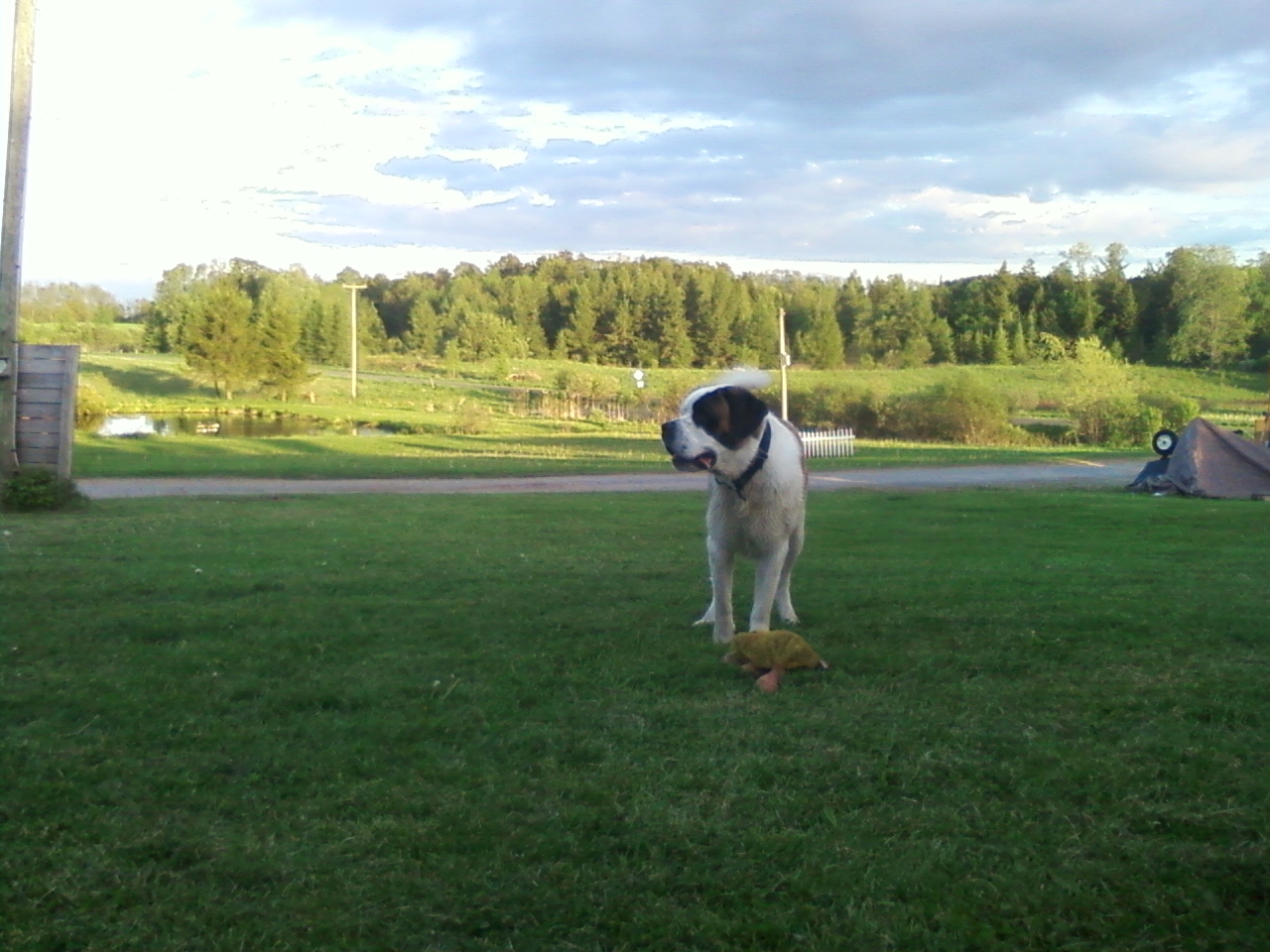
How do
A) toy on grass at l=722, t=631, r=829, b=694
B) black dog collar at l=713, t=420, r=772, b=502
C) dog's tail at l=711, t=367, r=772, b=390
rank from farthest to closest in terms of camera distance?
1. dog's tail at l=711, t=367, r=772, b=390
2. black dog collar at l=713, t=420, r=772, b=502
3. toy on grass at l=722, t=631, r=829, b=694

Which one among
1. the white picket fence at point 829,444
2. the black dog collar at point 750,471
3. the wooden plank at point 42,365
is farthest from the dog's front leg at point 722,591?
the white picket fence at point 829,444

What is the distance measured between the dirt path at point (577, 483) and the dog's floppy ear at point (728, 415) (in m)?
13.2

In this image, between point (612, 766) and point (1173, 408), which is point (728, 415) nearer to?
point (612, 766)

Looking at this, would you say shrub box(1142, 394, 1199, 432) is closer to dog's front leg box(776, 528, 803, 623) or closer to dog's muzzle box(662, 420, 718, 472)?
dog's front leg box(776, 528, 803, 623)

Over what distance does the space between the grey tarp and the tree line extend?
3092 cm

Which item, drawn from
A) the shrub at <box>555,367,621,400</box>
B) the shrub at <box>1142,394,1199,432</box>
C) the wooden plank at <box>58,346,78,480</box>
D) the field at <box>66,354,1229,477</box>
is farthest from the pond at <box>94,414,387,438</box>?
the shrub at <box>1142,394,1199,432</box>

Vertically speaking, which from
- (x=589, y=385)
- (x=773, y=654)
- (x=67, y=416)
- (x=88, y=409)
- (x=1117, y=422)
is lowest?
(x=773, y=654)

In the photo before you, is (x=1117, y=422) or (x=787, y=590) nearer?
(x=787, y=590)

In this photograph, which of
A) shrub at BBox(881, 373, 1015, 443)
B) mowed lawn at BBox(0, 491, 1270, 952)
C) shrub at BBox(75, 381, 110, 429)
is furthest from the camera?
shrub at BBox(881, 373, 1015, 443)

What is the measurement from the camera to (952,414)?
161ft

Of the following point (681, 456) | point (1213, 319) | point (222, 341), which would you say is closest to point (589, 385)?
point (222, 341)

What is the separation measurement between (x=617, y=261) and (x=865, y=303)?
16105 mm

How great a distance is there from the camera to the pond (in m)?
45.0

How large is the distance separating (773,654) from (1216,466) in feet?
63.3
